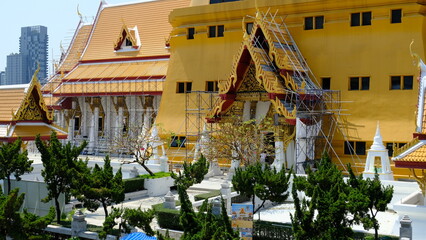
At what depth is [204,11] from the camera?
31.7 m

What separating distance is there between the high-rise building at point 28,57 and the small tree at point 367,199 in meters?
140

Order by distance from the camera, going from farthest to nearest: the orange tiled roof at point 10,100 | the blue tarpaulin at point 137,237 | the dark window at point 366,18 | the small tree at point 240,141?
the dark window at point 366,18 → the orange tiled roof at point 10,100 → the small tree at point 240,141 → the blue tarpaulin at point 137,237

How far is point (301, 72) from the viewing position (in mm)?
27797

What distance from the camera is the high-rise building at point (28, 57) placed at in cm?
15475

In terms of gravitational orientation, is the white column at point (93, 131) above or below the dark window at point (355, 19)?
below

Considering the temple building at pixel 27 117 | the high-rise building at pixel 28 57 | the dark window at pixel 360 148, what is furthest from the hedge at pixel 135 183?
the high-rise building at pixel 28 57

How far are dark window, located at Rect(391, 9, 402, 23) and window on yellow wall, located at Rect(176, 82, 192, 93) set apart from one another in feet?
36.6

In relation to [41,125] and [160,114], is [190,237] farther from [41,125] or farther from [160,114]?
[160,114]

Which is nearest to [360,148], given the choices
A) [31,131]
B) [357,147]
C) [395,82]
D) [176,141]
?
[357,147]

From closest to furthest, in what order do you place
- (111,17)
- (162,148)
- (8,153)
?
(8,153)
(162,148)
(111,17)

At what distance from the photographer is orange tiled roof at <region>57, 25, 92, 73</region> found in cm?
4412

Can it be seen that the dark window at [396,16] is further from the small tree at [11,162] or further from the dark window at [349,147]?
the small tree at [11,162]

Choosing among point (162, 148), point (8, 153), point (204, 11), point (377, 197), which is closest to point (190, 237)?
point (377, 197)

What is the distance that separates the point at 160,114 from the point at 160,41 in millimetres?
7675
